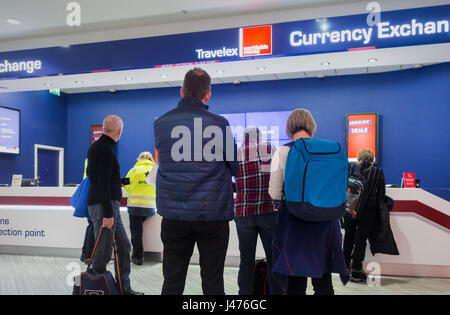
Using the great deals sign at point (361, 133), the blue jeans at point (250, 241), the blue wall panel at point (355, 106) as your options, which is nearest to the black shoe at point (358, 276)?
the blue jeans at point (250, 241)

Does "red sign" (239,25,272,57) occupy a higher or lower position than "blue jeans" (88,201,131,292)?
higher

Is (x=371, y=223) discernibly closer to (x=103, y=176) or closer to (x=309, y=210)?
(x=309, y=210)

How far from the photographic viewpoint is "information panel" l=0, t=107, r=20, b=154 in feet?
24.3

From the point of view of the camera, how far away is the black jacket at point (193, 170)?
1.64 m

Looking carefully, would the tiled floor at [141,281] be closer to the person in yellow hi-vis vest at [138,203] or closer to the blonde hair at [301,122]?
the person in yellow hi-vis vest at [138,203]

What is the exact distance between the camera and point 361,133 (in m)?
7.04

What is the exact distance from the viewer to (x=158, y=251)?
4320 millimetres

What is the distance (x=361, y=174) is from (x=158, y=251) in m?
2.44

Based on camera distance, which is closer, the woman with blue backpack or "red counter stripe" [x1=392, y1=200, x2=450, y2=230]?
the woman with blue backpack

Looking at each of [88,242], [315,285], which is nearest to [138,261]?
[88,242]

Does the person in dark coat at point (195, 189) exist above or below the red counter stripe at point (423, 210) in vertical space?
above

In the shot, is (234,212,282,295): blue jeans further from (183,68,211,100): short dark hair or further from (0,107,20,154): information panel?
(0,107,20,154): information panel

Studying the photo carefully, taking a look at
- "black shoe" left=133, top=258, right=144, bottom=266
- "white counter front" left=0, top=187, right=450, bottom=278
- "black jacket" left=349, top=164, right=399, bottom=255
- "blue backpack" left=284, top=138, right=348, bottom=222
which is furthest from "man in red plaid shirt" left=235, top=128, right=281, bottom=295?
"black shoe" left=133, top=258, right=144, bottom=266
